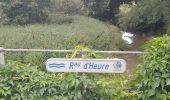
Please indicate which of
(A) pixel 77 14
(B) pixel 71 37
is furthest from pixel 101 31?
(A) pixel 77 14

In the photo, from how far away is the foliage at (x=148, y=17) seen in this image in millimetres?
19641

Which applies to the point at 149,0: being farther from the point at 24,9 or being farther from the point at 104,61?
the point at 104,61

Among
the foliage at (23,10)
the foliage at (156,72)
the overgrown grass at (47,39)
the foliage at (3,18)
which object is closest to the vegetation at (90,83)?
the foliage at (156,72)

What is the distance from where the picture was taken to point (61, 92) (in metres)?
4.43

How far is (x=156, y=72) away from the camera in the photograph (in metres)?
4.25

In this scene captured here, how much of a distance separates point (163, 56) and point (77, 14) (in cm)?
1561

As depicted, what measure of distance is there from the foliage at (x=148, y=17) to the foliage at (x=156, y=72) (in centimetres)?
1550

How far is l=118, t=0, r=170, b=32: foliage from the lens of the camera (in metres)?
19.6

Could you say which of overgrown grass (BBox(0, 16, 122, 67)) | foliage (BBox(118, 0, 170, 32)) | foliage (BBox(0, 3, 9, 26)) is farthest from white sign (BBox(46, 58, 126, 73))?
foliage (BBox(118, 0, 170, 32))

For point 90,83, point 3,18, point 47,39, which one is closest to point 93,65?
point 90,83

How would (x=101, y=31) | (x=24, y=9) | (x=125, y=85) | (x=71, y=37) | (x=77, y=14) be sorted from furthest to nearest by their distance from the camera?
(x=77, y=14) < (x=24, y=9) < (x=101, y=31) < (x=71, y=37) < (x=125, y=85)

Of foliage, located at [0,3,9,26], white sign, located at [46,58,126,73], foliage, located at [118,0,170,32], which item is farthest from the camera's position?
foliage, located at [118,0,170,32]

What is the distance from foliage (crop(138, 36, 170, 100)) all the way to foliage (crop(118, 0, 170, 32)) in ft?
50.9

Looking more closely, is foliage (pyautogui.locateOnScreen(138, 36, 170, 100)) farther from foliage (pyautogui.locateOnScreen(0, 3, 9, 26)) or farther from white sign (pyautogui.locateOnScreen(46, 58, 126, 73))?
foliage (pyautogui.locateOnScreen(0, 3, 9, 26))
